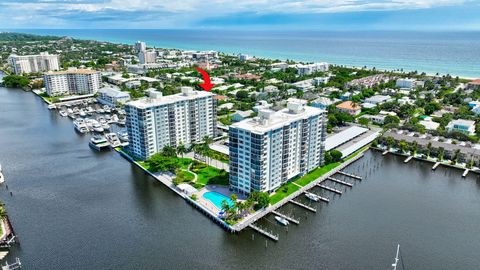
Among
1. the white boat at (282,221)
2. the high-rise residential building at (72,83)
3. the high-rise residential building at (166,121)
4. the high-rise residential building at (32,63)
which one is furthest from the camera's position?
the high-rise residential building at (32,63)

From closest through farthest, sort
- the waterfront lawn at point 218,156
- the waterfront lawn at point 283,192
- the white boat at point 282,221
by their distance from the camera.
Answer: the white boat at point 282,221, the waterfront lawn at point 283,192, the waterfront lawn at point 218,156

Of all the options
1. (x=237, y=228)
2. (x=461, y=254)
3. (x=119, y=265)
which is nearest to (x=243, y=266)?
(x=237, y=228)

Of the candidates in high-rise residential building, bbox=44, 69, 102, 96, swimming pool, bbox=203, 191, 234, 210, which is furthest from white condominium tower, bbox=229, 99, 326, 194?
high-rise residential building, bbox=44, 69, 102, 96

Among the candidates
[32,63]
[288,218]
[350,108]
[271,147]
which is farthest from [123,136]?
[32,63]

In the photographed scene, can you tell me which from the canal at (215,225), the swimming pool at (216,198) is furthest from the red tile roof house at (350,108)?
the swimming pool at (216,198)

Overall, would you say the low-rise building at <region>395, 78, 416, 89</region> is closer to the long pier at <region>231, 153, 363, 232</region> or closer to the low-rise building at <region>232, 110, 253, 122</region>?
the low-rise building at <region>232, 110, 253, 122</region>

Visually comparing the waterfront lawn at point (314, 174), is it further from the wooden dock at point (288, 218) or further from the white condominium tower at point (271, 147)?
the wooden dock at point (288, 218)
